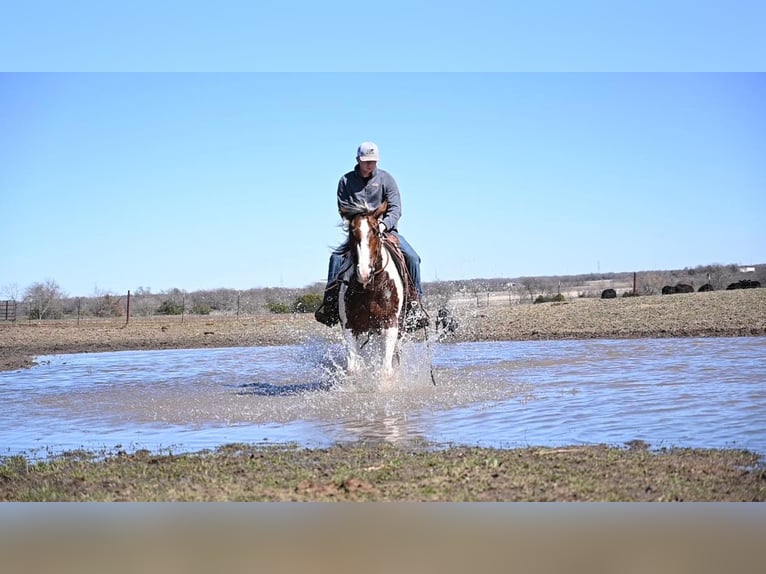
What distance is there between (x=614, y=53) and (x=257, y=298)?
23626 millimetres

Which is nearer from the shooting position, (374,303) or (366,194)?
(374,303)

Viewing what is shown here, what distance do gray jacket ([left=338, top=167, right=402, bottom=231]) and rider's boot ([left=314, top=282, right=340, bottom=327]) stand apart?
0.91 meters

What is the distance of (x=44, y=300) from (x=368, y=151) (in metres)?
10.8

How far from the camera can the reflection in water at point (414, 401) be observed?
289 inches

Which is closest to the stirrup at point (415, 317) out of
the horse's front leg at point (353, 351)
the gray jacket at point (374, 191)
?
the horse's front leg at point (353, 351)

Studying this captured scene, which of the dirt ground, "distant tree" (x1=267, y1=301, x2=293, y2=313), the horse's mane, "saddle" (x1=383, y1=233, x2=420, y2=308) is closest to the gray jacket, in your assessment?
"saddle" (x1=383, y1=233, x2=420, y2=308)

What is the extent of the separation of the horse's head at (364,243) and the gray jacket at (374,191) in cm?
59

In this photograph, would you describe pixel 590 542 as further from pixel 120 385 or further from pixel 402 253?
pixel 120 385

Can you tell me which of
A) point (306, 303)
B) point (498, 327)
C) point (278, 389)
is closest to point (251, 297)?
point (306, 303)

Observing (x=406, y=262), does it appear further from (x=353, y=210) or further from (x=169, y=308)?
(x=169, y=308)

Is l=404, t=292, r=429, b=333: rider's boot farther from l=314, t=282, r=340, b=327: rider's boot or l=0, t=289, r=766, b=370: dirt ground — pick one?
l=0, t=289, r=766, b=370: dirt ground

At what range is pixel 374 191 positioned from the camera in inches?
375

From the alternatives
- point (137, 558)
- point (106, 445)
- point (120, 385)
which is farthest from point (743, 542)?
point (120, 385)

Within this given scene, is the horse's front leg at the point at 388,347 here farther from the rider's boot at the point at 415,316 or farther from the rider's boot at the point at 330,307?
the rider's boot at the point at 330,307
